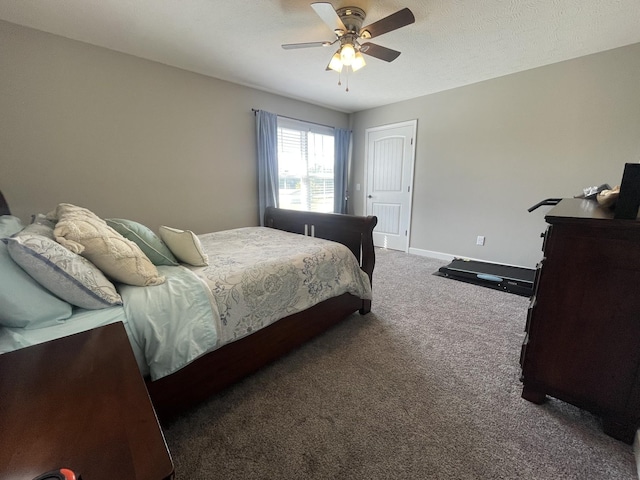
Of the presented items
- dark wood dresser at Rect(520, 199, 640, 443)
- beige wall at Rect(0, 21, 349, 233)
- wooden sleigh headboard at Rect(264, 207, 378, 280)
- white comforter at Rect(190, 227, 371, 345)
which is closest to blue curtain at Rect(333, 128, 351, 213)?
beige wall at Rect(0, 21, 349, 233)

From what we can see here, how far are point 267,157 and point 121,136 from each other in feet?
5.34

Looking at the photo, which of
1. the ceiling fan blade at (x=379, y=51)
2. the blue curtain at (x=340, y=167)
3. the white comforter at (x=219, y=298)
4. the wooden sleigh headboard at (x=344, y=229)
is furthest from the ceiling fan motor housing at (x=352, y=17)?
the blue curtain at (x=340, y=167)

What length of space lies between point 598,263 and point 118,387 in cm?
182

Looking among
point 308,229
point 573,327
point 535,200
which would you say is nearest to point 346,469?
point 573,327

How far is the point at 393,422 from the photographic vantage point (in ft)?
4.42

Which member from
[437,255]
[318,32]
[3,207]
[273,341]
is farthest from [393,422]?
[437,255]

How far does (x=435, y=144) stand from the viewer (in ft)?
12.9

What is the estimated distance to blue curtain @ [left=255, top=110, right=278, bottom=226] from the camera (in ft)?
11.8

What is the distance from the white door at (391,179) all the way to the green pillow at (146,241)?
12.0 feet

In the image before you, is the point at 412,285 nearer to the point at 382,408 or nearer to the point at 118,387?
the point at 382,408

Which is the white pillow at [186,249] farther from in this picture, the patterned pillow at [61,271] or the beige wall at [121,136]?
the beige wall at [121,136]

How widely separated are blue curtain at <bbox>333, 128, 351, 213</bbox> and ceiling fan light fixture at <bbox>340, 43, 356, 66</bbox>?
2.50m

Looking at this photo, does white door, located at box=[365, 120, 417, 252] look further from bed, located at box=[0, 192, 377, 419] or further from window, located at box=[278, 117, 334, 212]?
bed, located at box=[0, 192, 377, 419]

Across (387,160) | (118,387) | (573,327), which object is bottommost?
(573,327)
